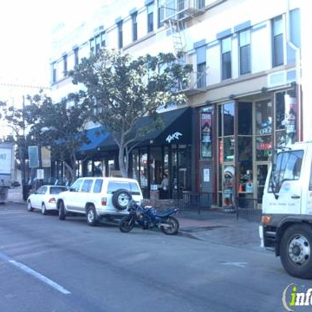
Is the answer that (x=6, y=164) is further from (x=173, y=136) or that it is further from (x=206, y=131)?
(x=206, y=131)

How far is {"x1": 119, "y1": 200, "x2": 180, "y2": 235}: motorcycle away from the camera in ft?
53.0

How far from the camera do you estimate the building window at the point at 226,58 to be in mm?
23547

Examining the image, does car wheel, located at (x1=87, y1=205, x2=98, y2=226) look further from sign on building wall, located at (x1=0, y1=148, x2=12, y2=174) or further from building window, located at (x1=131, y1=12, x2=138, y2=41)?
sign on building wall, located at (x1=0, y1=148, x2=12, y2=174)

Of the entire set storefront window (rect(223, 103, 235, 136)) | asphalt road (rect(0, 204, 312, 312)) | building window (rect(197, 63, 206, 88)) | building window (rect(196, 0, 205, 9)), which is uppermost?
building window (rect(196, 0, 205, 9))

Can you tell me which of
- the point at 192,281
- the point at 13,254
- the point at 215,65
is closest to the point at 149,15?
the point at 215,65

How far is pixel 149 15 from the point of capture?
29.1 meters

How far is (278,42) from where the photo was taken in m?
20.9

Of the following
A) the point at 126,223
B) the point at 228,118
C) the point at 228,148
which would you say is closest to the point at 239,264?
the point at 126,223

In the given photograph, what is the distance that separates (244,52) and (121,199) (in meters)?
9.58

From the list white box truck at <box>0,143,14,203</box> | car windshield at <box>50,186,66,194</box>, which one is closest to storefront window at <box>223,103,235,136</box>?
car windshield at <box>50,186,66,194</box>

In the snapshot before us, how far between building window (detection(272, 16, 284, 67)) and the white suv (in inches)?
314

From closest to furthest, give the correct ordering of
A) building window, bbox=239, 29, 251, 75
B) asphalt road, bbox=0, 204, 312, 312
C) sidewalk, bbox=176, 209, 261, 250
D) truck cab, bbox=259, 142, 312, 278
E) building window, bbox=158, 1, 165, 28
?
1. asphalt road, bbox=0, 204, 312, 312
2. truck cab, bbox=259, 142, 312, 278
3. sidewalk, bbox=176, 209, 261, 250
4. building window, bbox=239, 29, 251, 75
5. building window, bbox=158, 1, 165, 28

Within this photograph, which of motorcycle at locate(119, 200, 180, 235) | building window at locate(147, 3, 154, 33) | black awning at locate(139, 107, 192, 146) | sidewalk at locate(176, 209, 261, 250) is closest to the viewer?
sidewalk at locate(176, 209, 261, 250)

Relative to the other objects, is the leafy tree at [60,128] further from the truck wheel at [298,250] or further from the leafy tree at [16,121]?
the truck wheel at [298,250]
